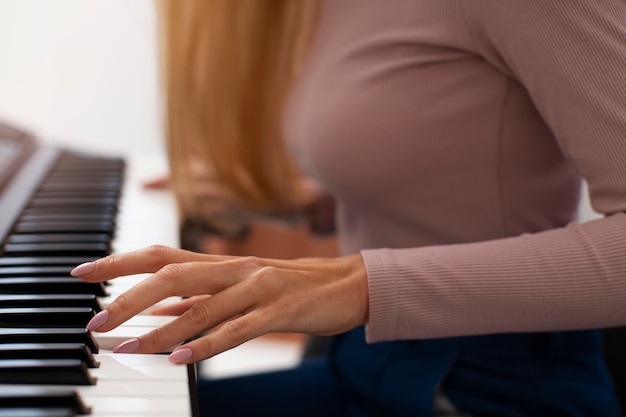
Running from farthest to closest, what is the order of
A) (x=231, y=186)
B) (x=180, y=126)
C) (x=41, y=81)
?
(x=41, y=81)
(x=231, y=186)
(x=180, y=126)

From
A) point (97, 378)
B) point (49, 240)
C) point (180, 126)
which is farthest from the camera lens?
point (180, 126)

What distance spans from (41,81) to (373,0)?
4.56 feet

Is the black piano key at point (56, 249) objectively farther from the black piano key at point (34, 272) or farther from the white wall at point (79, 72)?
the white wall at point (79, 72)

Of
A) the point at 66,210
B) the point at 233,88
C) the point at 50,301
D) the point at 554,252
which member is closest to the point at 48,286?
the point at 50,301

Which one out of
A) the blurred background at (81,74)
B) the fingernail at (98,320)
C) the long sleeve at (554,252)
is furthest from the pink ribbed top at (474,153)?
the blurred background at (81,74)

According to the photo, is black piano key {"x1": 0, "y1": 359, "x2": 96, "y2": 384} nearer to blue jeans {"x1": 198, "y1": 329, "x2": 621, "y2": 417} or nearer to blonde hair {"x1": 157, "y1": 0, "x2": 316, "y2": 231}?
blue jeans {"x1": 198, "y1": 329, "x2": 621, "y2": 417}

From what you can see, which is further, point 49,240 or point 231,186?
point 231,186

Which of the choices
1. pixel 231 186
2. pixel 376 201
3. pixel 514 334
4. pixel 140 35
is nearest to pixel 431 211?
pixel 376 201

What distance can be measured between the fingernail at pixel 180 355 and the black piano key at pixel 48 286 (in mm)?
144

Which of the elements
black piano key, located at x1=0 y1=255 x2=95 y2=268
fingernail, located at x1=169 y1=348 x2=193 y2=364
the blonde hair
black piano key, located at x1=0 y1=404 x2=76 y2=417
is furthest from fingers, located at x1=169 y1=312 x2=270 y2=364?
the blonde hair

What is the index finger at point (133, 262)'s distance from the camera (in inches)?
22.9

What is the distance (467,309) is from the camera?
0.64 metres

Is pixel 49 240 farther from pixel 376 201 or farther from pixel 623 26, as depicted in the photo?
pixel 623 26

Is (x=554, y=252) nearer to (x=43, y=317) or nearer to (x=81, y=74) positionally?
(x=43, y=317)
